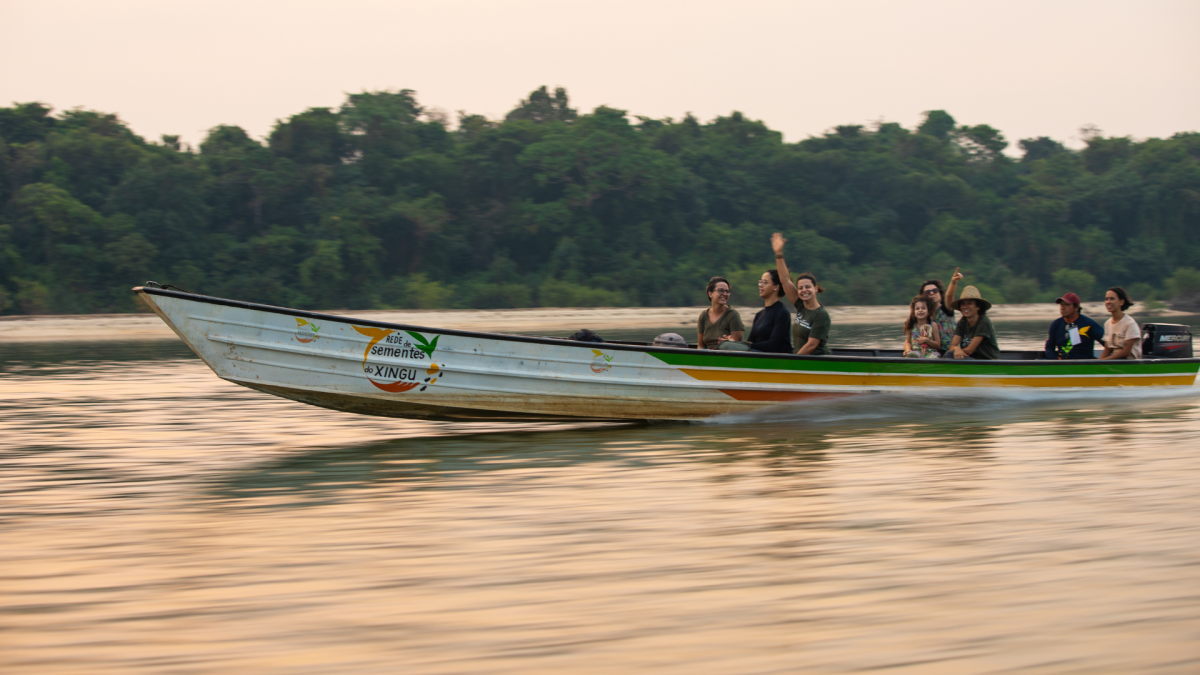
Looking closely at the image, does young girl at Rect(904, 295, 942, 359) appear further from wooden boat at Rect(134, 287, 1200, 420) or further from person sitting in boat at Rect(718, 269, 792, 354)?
person sitting in boat at Rect(718, 269, 792, 354)

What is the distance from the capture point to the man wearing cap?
10453 millimetres

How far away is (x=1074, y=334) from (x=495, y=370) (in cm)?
609

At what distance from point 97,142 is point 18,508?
36348 mm

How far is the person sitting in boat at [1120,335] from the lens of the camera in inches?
403

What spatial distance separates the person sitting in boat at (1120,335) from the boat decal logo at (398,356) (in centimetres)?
666

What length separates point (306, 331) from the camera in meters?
7.66

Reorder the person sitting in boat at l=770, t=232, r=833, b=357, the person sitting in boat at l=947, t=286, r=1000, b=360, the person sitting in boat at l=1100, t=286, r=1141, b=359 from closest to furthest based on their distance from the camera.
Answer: the person sitting in boat at l=770, t=232, r=833, b=357
the person sitting in boat at l=947, t=286, r=1000, b=360
the person sitting in boat at l=1100, t=286, r=1141, b=359

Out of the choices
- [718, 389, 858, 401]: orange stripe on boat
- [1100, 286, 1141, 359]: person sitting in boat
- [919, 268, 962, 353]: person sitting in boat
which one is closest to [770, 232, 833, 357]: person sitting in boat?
[718, 389, 858, 401]: orange stripe on boat

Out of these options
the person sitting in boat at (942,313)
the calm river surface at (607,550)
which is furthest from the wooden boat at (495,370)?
the person sitting in boat at (942,313)

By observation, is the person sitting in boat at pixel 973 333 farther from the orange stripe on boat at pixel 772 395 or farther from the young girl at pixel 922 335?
the orange stripe on boat at pixel 772 395

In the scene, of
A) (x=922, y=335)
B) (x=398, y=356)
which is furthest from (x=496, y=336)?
(x=922, y=335)

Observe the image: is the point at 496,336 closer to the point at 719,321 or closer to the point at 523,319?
the point at 719,321

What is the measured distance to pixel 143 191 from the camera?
37.5 m

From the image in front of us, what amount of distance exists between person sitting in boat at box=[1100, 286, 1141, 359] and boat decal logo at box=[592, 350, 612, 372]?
17.2 feet
